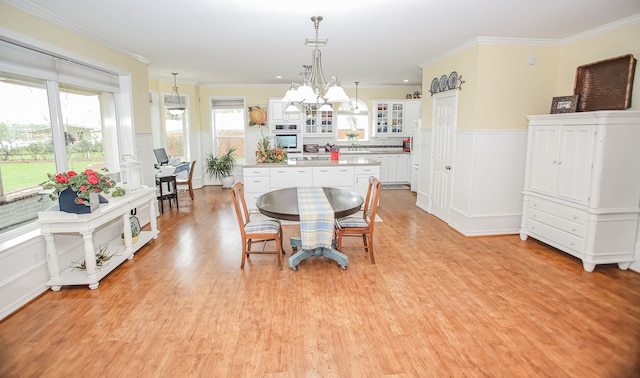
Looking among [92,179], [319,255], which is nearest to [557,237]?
[319,255]

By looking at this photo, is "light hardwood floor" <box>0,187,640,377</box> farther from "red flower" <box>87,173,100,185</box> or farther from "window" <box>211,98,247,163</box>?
"window" <box>211,98,247,163</box>

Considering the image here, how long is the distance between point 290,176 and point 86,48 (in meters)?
3.20

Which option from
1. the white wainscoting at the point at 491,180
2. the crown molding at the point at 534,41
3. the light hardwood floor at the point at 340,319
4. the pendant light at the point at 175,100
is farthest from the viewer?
the pendant light at the point at 175,100

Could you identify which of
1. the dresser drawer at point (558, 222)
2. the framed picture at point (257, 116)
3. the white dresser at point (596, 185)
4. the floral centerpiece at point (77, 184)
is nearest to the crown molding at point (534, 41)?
Answer: the white dresser at point (596, 185)

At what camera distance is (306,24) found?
Result: 3.62 meters

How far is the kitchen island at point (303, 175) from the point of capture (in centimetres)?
576

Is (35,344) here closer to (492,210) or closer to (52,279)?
(52,279)

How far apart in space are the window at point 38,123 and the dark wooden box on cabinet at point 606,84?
5856 mm

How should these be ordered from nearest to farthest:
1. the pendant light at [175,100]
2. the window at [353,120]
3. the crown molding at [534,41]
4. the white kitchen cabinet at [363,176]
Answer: the crown molding at [534,41]
the white kitchen cabinet at [363,176]
the pendant light at [175,100]
the window at [353,120]

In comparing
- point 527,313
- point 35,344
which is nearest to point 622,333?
point 527,313

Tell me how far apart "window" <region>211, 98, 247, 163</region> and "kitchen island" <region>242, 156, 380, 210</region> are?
319 cm

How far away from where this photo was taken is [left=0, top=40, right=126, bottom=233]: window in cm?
299

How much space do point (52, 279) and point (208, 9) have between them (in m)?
2.84

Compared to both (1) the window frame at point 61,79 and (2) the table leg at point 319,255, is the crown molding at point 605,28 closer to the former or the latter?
(2) the table leg at point 319,255
